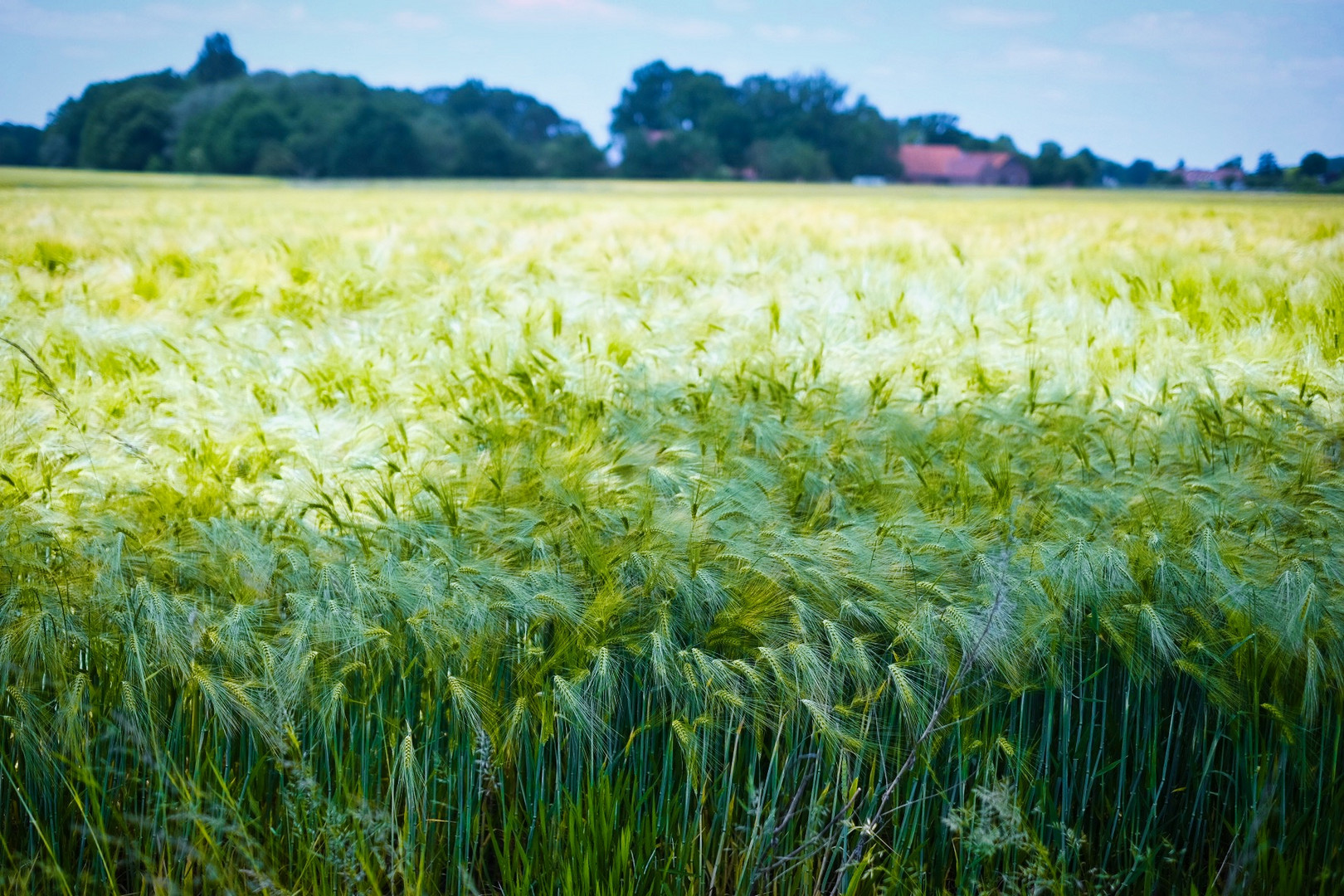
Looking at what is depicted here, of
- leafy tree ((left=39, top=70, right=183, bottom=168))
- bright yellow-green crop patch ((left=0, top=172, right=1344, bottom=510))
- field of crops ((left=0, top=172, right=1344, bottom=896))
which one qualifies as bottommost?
field of crops ((left=0, top=172, right=1344, bottom=896))

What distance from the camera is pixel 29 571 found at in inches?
62.4

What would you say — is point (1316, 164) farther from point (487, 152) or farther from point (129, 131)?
point (487, 152)

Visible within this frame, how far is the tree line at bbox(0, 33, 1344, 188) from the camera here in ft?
42.4

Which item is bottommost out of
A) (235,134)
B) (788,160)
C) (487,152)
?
(235,134)

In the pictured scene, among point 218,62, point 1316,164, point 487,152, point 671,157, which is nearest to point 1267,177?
point 1316,164

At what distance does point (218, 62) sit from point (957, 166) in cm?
2489

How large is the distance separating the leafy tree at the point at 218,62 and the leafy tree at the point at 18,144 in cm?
1020

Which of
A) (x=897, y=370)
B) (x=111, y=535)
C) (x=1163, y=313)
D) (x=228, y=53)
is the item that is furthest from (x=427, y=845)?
(x=228, y=53)

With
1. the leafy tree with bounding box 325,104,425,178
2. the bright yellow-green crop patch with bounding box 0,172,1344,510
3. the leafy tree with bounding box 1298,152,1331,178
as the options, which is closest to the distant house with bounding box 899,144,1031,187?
the leafy tree with bounding box 325,104,425,178

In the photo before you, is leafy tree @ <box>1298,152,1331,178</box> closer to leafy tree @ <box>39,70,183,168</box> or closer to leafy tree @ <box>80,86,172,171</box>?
leafy tree @ <box>39,70,183,168</box>

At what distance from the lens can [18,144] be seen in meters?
8.17

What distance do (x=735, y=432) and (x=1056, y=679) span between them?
2.95 feet

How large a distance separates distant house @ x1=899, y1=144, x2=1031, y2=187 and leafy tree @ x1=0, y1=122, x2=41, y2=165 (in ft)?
94.7

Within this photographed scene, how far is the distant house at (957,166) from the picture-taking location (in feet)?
105
